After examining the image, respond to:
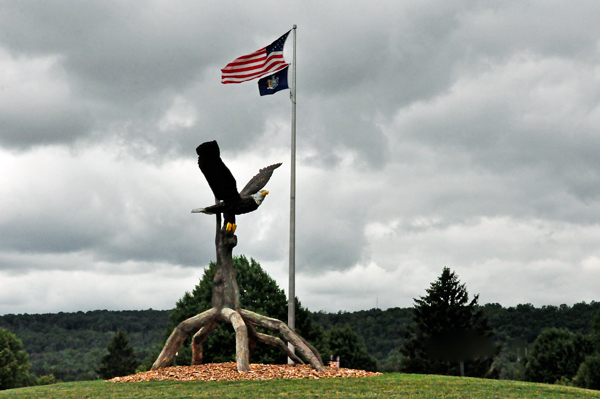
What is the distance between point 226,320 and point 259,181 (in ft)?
16.6

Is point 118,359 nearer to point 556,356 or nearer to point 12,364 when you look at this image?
point 12,364

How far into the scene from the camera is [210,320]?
1994cm

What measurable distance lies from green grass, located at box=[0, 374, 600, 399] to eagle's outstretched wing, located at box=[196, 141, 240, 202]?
6.07 meters

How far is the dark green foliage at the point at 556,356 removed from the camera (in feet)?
181

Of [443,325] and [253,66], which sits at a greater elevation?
[253,66]

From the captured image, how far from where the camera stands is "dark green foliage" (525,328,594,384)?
181 ft

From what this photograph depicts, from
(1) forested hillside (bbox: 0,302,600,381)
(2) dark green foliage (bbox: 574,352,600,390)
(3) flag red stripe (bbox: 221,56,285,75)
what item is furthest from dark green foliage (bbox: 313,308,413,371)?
(3) flag red stripe (bbox: 221,56,285,75)

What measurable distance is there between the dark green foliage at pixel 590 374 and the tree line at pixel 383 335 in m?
0.09

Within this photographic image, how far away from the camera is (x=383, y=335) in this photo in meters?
75.2

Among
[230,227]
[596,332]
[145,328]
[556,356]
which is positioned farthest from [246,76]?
[145,328]

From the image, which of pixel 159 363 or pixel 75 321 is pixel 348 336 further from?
pixel 75 321

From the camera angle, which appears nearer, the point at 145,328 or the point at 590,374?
the point at 590,374

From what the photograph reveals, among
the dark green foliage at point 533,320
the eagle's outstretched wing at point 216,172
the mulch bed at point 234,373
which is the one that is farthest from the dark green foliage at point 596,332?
the eagle's outstretched wing at point 216,172

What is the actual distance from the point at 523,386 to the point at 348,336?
134 ft
